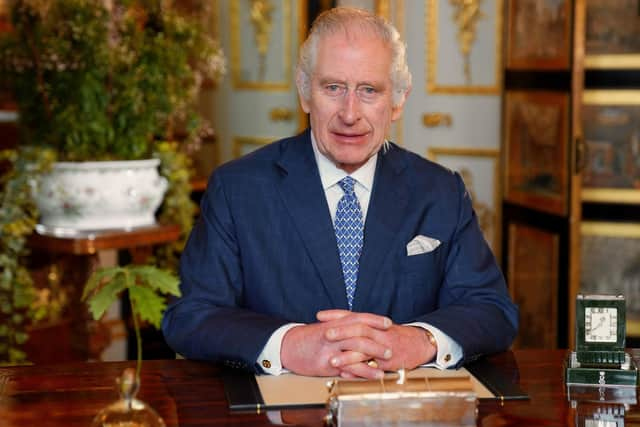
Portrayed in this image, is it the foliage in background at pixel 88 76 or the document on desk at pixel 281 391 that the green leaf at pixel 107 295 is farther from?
the foliage in background at pixel 88 76

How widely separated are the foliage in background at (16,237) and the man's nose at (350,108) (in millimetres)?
1745

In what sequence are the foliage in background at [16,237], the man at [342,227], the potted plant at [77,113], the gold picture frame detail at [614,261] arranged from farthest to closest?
the gold picture frame detail at [614,261], the potted plant at [77,113], the foliage in background at [16,237], the man at [342,227]

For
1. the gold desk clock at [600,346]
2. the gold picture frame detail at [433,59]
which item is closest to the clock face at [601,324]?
the gold desk clock at [600,346]

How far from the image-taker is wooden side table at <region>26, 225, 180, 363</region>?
3.89 m

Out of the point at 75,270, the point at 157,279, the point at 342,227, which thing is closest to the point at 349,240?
the point at 342,227

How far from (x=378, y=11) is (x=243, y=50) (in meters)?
0.93

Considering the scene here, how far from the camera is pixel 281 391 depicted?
187cm

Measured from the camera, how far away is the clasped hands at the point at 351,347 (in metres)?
1.97

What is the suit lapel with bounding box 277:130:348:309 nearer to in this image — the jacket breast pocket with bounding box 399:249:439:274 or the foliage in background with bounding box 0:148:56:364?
the jacket breast pocket with bounding box 399:249:439:274

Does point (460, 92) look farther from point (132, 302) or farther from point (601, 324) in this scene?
point (132, 302)

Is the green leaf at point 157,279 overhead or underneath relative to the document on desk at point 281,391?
overhead

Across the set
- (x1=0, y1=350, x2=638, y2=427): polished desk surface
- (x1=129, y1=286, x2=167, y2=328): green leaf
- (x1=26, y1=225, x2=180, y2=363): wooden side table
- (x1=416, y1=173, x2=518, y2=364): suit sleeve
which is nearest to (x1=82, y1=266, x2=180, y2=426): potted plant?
(x1=129, y1=286, x2=167, y2=328): green leaf

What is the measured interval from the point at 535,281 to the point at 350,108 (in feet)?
9.45

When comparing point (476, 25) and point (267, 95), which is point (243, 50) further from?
point (476, 25)
